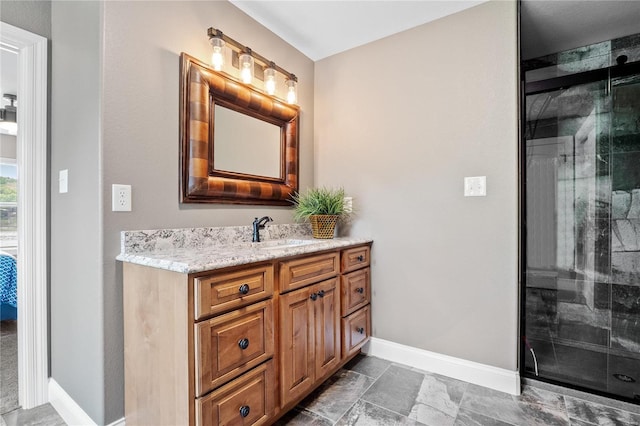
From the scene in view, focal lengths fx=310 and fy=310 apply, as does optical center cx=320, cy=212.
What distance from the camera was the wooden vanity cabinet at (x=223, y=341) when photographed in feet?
3.62

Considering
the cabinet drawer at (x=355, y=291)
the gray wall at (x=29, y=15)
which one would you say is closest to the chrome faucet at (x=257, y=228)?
the cabinet drawer at (x=355, y=291)

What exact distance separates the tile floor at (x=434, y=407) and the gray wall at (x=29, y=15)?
6.50 feet

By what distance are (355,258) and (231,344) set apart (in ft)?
3.55

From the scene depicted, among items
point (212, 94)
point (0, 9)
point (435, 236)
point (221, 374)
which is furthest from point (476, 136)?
point (0, 9)

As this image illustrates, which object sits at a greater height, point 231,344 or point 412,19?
point 412,19

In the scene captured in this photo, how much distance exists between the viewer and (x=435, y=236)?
2.07 metres

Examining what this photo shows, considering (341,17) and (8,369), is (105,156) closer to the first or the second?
(341,17)

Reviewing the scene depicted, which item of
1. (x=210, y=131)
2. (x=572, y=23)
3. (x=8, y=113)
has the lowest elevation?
(x=210, y=131)

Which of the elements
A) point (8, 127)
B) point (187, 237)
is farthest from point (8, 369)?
point (8, 127)

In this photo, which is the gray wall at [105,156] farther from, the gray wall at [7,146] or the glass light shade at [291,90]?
the gray wall at [7,146]

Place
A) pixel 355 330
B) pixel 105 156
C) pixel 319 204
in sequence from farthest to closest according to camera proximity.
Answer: pixel 319 204
pixel 355 330
pixel 105 156

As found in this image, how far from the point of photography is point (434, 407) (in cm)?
167

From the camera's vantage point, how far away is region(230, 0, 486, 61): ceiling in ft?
6.34

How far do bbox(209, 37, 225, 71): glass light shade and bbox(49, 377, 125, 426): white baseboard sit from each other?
181 centimetres
